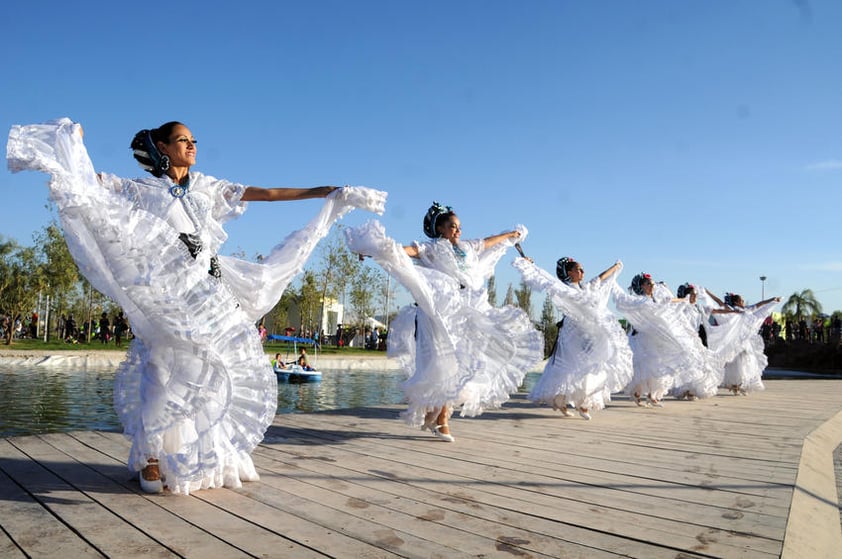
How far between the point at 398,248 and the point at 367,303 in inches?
1563

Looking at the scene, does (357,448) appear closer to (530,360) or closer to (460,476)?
(460,476)

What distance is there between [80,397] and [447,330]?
979 cm

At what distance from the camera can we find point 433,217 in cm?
634

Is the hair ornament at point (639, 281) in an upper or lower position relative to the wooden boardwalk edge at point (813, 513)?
upper

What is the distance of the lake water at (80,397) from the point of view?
895cm

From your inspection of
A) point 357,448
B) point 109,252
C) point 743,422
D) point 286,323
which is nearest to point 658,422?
point 743,422

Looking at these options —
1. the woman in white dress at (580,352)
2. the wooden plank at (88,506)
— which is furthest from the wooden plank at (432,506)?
the woman in white dress at (580,352)

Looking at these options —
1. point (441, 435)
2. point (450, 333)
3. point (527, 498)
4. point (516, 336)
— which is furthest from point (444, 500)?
point (516, 336)

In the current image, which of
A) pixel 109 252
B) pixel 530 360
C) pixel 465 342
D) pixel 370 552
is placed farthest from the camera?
pixel 530 360

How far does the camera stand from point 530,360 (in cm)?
608

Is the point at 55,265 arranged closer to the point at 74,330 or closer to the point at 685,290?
the point at 74,330

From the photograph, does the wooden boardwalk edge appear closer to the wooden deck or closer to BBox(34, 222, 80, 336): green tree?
the wooden deck

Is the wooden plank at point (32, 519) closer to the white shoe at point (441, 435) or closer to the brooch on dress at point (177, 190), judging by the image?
the brooch on dress at point (177, 190)

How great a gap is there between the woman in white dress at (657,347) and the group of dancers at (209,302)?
3.58 m
